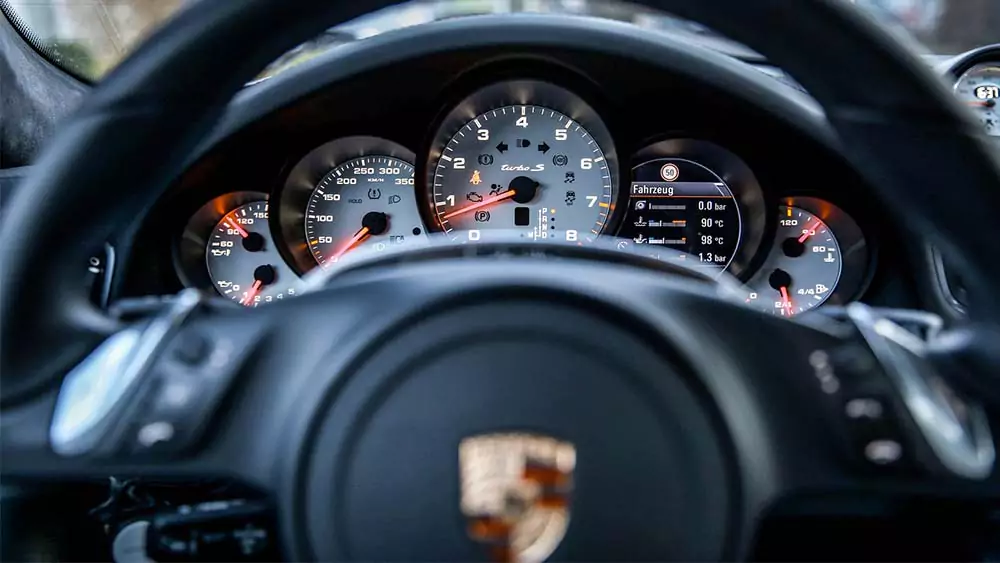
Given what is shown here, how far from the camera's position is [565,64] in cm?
232

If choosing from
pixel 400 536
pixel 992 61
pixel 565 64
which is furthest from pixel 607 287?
pixel 992 61

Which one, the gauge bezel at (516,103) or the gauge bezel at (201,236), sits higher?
the gauge bezel at (516,103)

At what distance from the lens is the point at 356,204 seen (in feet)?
8.57

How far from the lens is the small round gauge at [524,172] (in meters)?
2.56

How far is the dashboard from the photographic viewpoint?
2336 mm

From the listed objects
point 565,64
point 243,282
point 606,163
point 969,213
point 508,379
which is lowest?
point 508,379

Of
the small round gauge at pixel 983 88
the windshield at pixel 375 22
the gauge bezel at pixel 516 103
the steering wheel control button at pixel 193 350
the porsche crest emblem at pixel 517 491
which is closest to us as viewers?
the porsche crest emblem at pixel 517 491

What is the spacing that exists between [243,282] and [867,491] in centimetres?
197

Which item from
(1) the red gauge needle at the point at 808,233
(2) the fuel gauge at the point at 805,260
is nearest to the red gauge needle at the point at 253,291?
(2) the fuel gauge at the point at 805,260

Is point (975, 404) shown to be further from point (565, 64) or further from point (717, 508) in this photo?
point (565, 64)

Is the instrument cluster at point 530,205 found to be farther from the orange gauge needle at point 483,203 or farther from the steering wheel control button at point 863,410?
the steering wheel control button at point 863,410

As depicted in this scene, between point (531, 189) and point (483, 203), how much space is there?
0.13m

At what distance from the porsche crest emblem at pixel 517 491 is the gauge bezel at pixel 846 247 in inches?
70.4

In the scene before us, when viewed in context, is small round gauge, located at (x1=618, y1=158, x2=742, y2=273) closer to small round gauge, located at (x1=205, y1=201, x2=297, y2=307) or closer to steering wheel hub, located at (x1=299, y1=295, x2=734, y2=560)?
small round gauge, located at (x1=205, y1=201, x2=297, y2=307)
